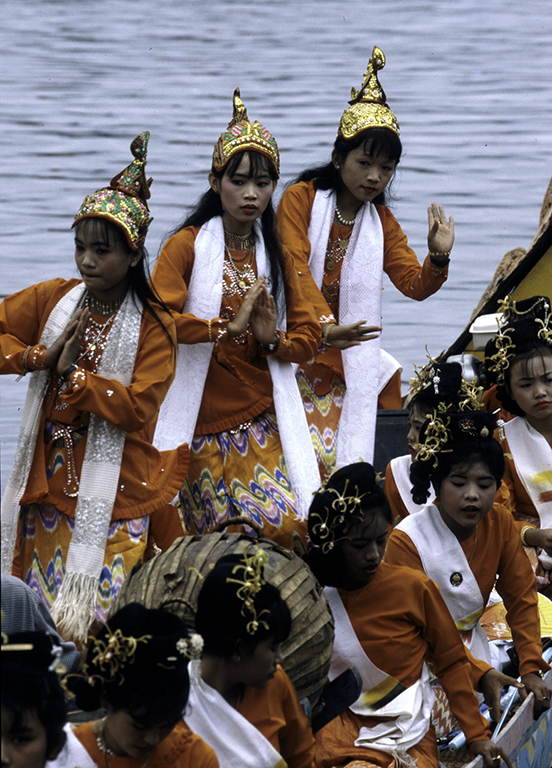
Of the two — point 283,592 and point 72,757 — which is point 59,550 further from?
point 72,757

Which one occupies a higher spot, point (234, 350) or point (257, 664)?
point (234, 350)

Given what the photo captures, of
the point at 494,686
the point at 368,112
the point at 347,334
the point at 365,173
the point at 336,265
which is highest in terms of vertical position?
the point at 368,112

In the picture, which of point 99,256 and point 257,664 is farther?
point 99,256

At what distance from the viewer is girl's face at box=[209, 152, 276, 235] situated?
10.5 feet

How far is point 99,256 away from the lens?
2797mm

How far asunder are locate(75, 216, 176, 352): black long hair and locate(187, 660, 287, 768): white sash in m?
1.04

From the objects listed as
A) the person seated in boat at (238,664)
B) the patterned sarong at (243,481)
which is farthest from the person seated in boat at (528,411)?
the person seated in boat at (238,664)

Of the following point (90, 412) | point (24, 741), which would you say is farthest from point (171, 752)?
point (90, 412)

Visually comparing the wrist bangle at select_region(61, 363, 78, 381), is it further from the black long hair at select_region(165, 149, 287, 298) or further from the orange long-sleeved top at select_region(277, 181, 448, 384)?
the orange long-sleeved top at select_region(277, 181, 448, 384)

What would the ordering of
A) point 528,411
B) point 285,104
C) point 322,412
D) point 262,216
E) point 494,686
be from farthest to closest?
point 285,104
point 322,412
point 528,411
point 262,216
point 494,686

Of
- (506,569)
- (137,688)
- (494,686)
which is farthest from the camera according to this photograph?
(506,569)

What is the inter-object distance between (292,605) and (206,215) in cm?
131

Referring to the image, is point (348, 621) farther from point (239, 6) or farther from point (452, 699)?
point (239, 6)

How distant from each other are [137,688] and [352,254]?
76.3 inches
